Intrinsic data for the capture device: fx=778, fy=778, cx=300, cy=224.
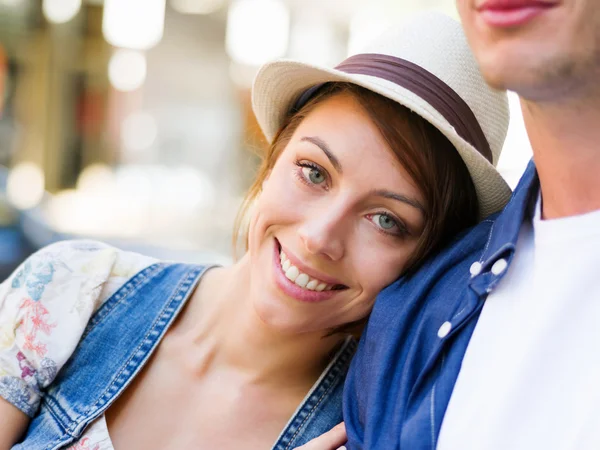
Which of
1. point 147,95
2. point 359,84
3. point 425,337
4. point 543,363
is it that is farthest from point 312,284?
point 147,95

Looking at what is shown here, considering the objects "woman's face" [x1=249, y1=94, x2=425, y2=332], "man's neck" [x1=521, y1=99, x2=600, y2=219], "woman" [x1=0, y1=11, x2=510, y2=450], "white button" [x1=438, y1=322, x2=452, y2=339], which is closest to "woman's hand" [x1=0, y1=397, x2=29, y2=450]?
"woman" [x1=0, y1=11, x2=510, y2=450]

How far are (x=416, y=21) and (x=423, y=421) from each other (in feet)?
3.18

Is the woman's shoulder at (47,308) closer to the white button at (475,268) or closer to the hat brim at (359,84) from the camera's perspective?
the hat brim at (359,84)

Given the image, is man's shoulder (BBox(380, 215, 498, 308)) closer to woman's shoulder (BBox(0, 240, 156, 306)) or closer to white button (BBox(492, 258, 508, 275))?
white button (BBox(492, 258, 508, 275))

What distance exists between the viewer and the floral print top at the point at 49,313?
1907 millimetres

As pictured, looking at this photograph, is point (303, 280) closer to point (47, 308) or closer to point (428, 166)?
point (428, 166)

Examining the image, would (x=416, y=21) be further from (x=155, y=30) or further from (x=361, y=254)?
(x=155, y=30)

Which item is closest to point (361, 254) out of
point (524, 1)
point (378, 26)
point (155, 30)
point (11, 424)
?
point (524, 1)

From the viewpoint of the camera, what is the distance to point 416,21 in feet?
6.12

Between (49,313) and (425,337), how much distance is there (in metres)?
0.98

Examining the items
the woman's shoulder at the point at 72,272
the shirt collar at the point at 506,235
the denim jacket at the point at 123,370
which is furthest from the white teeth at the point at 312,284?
the woman's shoulder at the point at 72,272

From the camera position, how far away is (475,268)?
4.88 feet

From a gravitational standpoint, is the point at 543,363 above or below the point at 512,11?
below

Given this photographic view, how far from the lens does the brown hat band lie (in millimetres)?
1701
